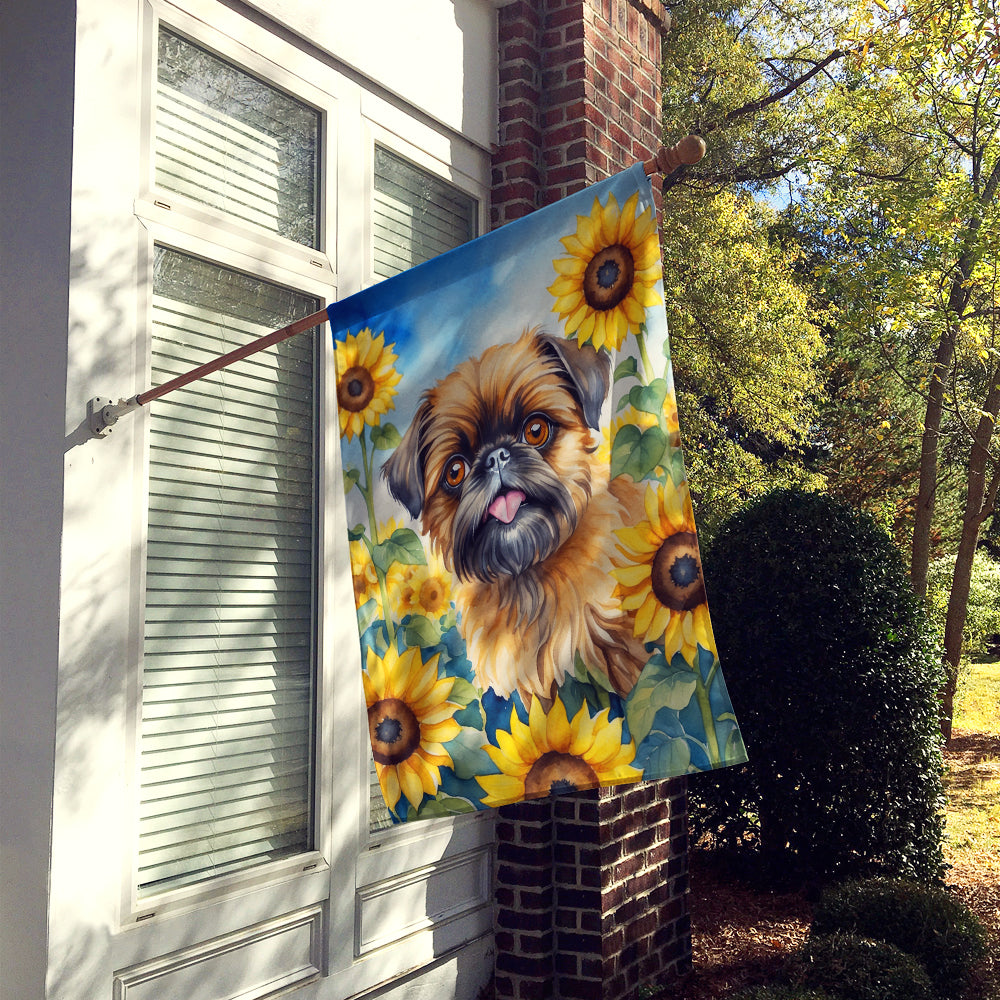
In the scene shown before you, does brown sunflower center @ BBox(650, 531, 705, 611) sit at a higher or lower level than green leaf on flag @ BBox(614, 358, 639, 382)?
lower

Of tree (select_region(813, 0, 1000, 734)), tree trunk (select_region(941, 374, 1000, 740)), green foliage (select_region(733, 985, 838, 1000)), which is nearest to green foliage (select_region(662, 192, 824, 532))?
tree (select_region(813, 0, 1000, 734))

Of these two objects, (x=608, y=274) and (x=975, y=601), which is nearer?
(x=608, y=274)

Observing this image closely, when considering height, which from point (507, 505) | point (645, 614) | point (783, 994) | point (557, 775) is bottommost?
point (783, 994)

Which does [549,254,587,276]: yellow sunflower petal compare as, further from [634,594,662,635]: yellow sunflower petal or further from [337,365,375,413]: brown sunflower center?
[634,594,662,635]: yellow sunflower petal

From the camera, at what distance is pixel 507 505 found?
7.82ft

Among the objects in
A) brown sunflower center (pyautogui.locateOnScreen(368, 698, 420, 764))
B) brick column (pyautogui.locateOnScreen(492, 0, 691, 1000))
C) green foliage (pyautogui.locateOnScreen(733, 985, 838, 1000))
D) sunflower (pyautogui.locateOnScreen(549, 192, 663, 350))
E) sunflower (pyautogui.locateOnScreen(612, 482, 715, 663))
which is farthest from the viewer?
brick column (pyautogui.locateOnScreen(492, 0, 691, 1000))

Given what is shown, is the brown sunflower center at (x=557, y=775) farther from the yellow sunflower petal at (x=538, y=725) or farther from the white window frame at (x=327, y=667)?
the white window frame at (x=327, y=667)

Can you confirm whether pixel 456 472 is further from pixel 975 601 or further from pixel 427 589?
pixel 975 601

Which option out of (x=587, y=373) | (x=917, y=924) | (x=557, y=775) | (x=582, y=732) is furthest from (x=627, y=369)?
(x=917, y=924)

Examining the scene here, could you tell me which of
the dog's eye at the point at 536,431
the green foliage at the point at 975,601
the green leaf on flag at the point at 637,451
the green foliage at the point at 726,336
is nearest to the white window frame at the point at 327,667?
the dog's eye at the point at 536,431

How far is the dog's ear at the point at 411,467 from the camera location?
8.20ft

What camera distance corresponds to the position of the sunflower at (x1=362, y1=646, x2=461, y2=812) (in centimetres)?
238

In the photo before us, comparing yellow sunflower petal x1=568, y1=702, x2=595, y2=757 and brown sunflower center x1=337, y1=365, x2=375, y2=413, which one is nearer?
yellow sunflower petal x1=568, y1=702, x2=595, y2=757

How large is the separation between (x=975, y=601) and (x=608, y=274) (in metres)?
14.5
